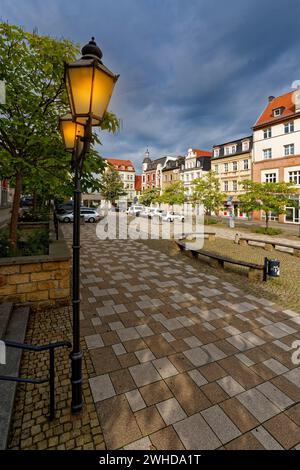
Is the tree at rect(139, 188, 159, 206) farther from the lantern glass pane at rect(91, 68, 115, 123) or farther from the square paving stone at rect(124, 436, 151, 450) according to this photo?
the square paving stone at rect(124, 436, 151, 450)

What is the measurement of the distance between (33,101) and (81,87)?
380 cm

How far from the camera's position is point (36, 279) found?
4898 mm

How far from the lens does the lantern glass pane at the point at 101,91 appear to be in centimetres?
206

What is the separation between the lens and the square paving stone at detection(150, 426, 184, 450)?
2250 mm

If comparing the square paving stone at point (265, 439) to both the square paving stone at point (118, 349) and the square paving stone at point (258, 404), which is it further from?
the square paving stone at point (118, 349)

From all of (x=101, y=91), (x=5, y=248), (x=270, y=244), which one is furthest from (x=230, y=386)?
(x=270, y=244)

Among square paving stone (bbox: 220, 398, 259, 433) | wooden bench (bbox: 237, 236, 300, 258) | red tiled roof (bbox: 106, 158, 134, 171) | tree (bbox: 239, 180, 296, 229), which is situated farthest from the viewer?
red tiled roof (bbox: 106, 158, 134, 171)

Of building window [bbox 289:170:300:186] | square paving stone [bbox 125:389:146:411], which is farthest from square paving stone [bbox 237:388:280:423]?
building window [bbox 289:170:300:186]

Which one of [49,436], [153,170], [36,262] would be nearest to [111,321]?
[36,262]

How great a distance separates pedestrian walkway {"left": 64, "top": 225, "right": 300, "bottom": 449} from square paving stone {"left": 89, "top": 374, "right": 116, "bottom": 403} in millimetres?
13

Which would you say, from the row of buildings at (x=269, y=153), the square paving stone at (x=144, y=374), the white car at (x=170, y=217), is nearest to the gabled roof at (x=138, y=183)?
the row of buildings at (x=269, y=153)

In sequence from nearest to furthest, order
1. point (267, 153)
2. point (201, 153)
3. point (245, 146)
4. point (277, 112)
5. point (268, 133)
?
point (277, 112)
point (268, 133)
point (267, 153)
point (245, 146)
point (201, 153)

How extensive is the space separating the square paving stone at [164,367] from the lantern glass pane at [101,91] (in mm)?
3308

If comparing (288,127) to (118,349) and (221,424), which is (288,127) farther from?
(221,424)
